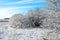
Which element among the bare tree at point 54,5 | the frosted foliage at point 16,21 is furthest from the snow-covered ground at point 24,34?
the bare tree at point 54,5

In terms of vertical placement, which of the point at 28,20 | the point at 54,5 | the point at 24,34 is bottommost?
the point at 24,34

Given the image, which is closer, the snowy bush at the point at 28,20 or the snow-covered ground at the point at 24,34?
the snow-covered ground at the point at 24,34

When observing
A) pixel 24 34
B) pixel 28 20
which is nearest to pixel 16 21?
pixel 28 20

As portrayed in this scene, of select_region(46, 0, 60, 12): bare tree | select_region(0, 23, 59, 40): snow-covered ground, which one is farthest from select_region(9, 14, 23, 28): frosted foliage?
select_region(46, 0, 60, 12): bare tree

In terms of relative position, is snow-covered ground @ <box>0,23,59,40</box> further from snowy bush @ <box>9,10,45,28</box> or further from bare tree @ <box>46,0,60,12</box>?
bare tree @ <box>46,0,60,12</box>

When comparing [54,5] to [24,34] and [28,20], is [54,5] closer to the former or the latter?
[28,20]

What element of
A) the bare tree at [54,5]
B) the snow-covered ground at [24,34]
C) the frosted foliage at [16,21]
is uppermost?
the bare tree at [54,5]

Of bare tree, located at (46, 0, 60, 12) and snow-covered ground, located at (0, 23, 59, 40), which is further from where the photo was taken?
bare tree, located at (46, 0, 60, 12)

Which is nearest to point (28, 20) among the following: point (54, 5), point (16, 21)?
point (16, 21)

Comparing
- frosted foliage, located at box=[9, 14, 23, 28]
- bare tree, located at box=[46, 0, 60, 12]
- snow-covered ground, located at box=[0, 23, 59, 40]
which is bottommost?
snow-covered ground, located at box=[0, 23, 59, 40]

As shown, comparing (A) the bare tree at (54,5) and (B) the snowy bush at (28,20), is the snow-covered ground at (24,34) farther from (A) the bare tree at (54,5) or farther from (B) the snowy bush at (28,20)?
(A) the bare tree at (54,5)

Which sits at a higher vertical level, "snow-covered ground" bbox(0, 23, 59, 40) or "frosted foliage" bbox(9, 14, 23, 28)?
"frosted foliage" bbox(9, 14, 23, 28)

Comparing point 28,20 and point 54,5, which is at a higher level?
point 54,5

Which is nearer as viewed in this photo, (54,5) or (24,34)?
(24,34)
